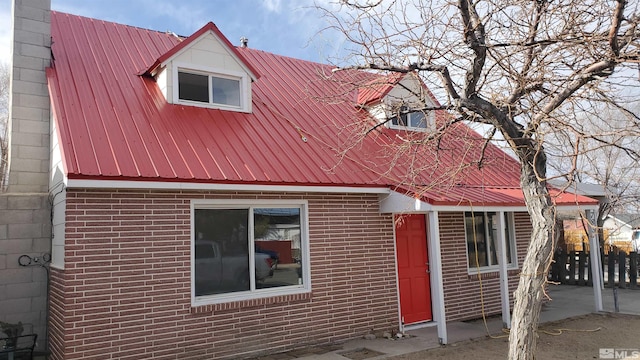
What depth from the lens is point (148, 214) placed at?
22.4 feet

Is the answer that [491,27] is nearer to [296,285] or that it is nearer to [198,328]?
[296,285]

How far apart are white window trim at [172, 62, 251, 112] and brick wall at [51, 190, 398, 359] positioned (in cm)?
254

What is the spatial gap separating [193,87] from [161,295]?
14.3 ft

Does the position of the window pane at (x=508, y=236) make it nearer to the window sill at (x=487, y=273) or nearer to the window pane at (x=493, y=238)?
the window sill at (x=487, y=273)

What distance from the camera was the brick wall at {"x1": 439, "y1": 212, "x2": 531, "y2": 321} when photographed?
396 inches

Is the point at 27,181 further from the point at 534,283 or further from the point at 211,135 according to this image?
the point at 534,283

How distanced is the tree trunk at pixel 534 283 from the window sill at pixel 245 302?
393 cm

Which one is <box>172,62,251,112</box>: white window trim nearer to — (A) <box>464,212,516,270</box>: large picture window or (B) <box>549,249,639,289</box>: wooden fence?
(A) <box>464,212,516,270</box>: large picture window

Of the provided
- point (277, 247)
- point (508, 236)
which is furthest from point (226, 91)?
point (508, 236)

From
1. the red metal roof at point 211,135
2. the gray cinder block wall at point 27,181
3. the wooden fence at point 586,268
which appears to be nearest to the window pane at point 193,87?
the red metal roof at point 211,135

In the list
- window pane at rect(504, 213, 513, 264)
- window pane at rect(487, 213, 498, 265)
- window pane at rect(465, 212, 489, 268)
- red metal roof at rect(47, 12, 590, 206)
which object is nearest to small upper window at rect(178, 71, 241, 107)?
red metal roof at rect(47, 12, 590, 206)

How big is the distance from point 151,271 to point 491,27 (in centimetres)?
566

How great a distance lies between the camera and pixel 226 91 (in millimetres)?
9633

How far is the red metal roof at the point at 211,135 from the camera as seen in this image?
6777 mm
